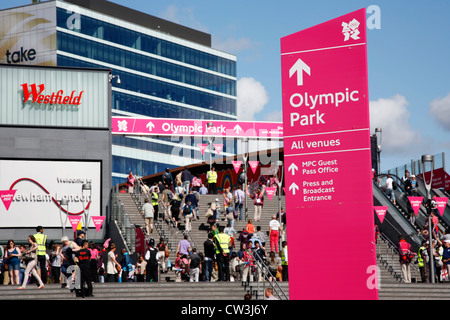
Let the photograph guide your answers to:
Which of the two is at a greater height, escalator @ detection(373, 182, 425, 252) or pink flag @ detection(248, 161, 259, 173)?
pink flag @ detection(248, 161, 259, 173)

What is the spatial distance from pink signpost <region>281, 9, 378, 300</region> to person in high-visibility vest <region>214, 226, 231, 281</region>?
12.9 metres

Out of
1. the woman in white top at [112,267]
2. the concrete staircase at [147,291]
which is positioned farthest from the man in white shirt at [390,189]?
the woman in white top at [112,267]

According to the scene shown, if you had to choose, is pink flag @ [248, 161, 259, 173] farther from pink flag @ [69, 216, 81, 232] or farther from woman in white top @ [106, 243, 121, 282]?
woman in white top @ [106, 243, 121, 282]

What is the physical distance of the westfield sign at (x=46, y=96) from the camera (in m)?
38.3

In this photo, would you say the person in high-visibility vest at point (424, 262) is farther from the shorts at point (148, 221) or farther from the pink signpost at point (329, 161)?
the pink signpost at point (329, 161)

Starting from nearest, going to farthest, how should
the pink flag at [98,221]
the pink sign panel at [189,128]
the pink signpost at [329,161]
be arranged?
the pink signpost at [329,161] < the pink flag at [98,221] < the pink sign panel at [189,128]

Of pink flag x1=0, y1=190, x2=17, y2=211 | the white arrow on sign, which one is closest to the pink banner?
pink flag x1=0, y1=190, x2=17, y2=211

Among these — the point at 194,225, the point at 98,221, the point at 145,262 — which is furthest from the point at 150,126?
the point at 145,262

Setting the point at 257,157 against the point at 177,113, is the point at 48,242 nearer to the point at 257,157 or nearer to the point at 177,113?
the point at 257,157

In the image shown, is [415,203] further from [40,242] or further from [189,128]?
[189,128]

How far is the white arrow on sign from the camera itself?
11.5 meters

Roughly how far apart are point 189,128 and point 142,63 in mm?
59369

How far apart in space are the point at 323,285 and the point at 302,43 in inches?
138

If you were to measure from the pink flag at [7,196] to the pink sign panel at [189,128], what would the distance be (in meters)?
15.9
